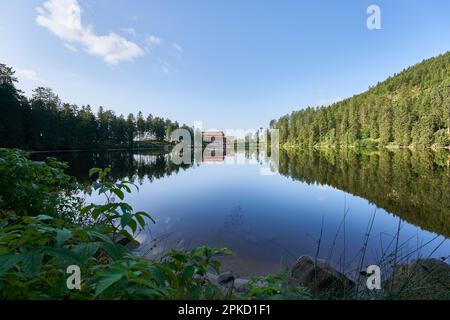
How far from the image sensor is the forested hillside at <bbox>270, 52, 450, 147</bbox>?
6550 centimetres

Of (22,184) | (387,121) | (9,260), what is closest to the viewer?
(9,260)

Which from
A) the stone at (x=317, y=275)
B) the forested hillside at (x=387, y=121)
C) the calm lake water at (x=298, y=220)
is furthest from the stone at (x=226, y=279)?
the forested hillside at (x=387, y=121)

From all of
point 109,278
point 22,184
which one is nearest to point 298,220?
point 22,184

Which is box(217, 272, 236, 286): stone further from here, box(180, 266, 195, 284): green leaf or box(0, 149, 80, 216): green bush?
box(180, 266, 195, 284): green leaf

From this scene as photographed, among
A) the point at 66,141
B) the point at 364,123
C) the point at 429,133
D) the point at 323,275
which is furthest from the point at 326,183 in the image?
the point at 364,123

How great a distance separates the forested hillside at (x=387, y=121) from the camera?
65500 millimetres

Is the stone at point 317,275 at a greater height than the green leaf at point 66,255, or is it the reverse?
the green leaf at point 66,255

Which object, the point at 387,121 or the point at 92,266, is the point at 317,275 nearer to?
the point at 92,266

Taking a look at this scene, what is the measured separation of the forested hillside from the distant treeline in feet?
255

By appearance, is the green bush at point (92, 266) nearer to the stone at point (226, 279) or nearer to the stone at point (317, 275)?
the stone at point (317, 275)

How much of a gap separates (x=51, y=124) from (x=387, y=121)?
314ft

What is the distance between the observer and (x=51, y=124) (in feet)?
181

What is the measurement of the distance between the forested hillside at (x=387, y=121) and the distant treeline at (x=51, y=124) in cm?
7777
